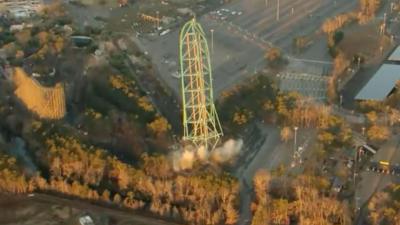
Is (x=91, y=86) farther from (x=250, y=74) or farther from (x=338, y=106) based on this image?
(x=338, y=106)

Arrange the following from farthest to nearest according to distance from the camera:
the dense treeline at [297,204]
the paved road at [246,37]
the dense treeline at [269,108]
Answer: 1. the paved road at [246,37]
2. the dense treeline at [269,108]
3. the dense treeline at [297,204]

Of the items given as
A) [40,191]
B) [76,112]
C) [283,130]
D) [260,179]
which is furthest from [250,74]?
[40,191]

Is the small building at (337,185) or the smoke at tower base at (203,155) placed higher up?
the smoke at tower base at (203,155)

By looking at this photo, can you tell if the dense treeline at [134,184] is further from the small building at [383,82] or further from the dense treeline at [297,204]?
the small building at [383,82]

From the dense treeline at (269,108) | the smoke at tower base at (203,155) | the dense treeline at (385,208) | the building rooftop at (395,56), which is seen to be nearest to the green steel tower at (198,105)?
the smoke at tower base at (203,155)

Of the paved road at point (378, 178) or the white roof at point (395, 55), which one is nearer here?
the paved road at point (378, 178)
